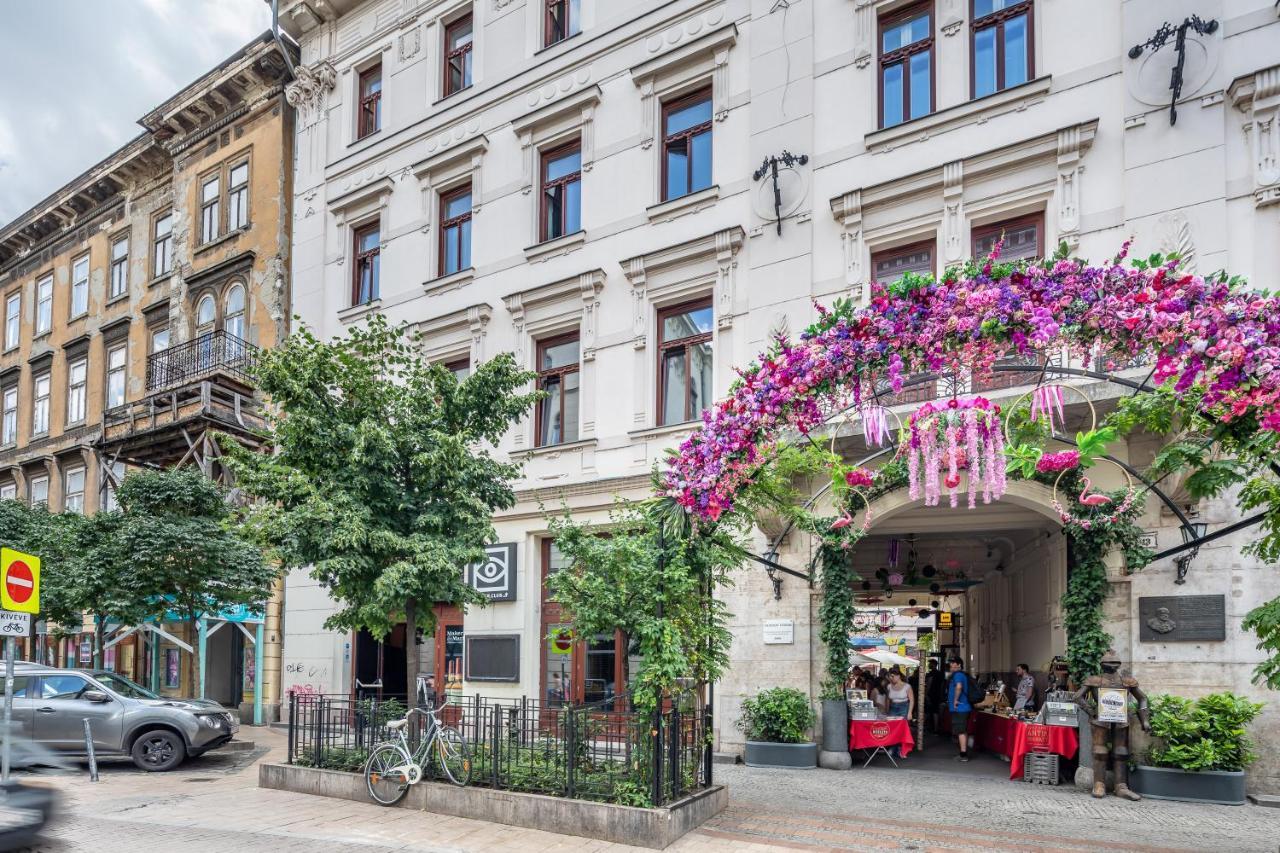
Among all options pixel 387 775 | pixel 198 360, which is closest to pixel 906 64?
pixel 387 775

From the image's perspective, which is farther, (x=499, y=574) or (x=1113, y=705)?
(x=499, y=574)

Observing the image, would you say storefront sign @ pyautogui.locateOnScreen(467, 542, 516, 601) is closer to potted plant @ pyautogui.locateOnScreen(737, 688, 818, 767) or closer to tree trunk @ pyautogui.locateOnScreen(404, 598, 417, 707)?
tree trunk @ pyautogui.locateOnScreen(404, 598, 417, 707)

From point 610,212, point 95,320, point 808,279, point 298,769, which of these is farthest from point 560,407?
point 95,320

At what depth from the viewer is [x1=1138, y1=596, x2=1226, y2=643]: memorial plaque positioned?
11.3 metres

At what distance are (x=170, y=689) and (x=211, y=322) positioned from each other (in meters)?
8.99

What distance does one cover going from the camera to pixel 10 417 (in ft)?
109

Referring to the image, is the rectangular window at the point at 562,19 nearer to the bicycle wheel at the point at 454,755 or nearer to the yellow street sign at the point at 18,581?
the yellow street sign at the point at 18,581

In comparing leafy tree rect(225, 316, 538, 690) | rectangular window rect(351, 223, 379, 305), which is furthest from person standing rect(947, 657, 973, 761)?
rectangular window rect(351, 223, 379, 305)

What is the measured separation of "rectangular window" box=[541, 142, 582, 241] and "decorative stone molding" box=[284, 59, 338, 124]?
6.86m

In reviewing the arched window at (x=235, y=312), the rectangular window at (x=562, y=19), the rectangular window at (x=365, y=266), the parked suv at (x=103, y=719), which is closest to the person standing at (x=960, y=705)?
the parked suv at (x=103, y=719)

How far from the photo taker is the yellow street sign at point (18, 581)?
35.3 ft

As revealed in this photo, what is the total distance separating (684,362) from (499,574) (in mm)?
5021

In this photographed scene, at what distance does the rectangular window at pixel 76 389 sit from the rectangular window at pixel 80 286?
159cm

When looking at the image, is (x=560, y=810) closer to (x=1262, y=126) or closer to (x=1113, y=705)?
(x=1113, y=705)
